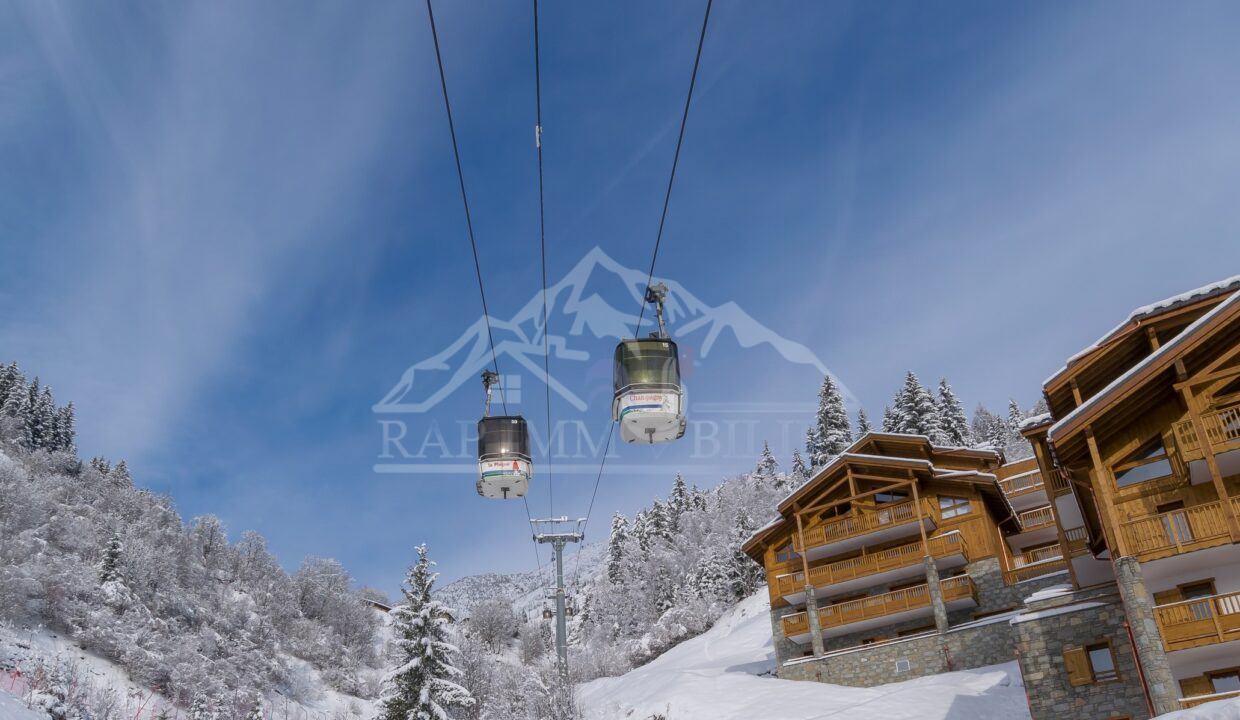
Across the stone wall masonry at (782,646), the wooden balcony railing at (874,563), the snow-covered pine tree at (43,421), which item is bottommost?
the stone wall masonry at (782,646)

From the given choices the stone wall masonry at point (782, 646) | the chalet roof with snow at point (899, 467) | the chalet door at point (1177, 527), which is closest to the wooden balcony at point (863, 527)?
the chalet roof with snow at point (899, 467)

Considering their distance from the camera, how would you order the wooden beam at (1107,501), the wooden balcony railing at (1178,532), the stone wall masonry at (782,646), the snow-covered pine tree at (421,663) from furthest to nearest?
1. the stone wall masonry at (782,646)
2. the snow-covered pine tree at (421,663)
3. the wooden beam at (1107,501)
4. the wooden balcony railing at (1178,532)

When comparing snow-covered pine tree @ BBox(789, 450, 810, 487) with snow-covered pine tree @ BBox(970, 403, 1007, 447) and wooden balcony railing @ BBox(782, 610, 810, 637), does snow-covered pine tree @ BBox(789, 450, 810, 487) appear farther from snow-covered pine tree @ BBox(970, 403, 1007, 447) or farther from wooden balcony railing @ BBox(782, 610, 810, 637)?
wooden balcony railing @ BBox(782, 610, 810, 637)

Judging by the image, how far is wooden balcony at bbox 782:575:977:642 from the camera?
102ft

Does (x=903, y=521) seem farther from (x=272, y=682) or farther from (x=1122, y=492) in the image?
(x=272, y=682)

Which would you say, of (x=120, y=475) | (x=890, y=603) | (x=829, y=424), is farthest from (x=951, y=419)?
(x=120, y=475)

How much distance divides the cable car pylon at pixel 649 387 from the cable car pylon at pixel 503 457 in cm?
720

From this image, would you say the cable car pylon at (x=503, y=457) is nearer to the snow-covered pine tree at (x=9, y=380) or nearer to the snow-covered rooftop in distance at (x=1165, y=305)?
the snow-covered rooftop in distance at (x=1165, y=305)

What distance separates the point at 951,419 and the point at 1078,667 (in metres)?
46.7

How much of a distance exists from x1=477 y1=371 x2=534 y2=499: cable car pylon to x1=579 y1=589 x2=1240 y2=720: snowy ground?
1122 centimetres

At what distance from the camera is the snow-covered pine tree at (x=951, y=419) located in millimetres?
62000

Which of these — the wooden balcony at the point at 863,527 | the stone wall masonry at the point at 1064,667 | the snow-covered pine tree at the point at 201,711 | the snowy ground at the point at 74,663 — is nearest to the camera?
the stone wall masonry at the point at 1064,667

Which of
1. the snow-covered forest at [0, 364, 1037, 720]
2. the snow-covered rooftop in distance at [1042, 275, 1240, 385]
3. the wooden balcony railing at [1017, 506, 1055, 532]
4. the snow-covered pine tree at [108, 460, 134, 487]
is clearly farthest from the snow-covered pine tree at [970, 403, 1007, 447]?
the snow-covered pine tree at [108, 460, 134, 487]

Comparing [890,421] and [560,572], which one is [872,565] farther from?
[890,421]
